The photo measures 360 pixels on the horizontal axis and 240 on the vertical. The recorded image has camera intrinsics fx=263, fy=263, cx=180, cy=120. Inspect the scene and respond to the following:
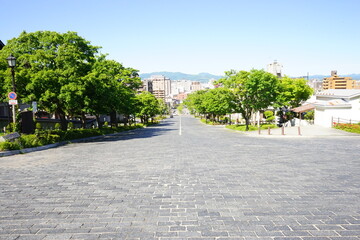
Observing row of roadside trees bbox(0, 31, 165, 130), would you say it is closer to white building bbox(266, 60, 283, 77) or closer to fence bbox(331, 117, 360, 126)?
fence bbox(331, 117, 360, 126)

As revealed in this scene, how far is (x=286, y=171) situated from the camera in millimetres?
8711

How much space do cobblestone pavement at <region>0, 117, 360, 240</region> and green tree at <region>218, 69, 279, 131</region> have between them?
22.8 m

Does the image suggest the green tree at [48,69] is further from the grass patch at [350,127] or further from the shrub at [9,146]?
the grass patch at [350,127]

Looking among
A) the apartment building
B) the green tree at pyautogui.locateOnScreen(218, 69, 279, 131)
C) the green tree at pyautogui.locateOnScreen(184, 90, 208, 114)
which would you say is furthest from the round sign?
the apartment building

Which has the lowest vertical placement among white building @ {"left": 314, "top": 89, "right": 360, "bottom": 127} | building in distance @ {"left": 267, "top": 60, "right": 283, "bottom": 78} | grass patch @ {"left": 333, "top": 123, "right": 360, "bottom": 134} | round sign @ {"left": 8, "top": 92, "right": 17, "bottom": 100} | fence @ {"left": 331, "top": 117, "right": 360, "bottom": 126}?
grass patch @ {"left": 333, "top": 123, "right": 360, "bottom": 134}

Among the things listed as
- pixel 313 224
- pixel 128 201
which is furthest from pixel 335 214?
pixel 128 201

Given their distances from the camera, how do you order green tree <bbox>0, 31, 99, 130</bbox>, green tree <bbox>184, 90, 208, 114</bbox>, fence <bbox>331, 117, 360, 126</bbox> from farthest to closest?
green tree <bbox>184, 90, 208, 114</bbox>, fence <bbox>331, 117, 360, 126</bbox>, green tree <bbox>0, 31, 99, 130</bbox>

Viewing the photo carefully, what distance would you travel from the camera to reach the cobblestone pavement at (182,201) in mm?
4312

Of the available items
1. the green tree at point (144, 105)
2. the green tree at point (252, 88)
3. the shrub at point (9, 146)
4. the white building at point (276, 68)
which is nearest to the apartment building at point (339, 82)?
the white building at point (276, 68)

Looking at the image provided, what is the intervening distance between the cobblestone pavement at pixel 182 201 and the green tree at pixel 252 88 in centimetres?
2284

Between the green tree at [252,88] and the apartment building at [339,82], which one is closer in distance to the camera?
the green tree at [252,88]

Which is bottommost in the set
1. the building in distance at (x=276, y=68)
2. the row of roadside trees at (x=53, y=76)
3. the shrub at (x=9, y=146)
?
the shrub at (x=9, y=146)

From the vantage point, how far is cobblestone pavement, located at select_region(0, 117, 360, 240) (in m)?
4.31

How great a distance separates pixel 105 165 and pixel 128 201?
4.62 meters
